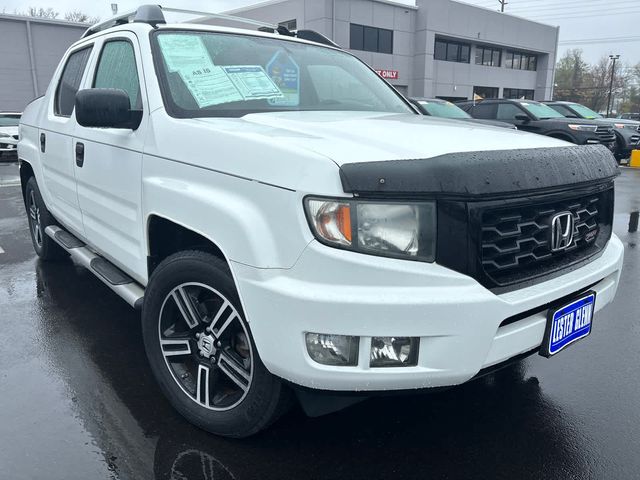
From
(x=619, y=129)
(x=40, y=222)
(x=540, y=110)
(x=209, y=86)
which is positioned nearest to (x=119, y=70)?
(x=209, y=86)

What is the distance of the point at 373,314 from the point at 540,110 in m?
13.1

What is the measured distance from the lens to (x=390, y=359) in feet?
6.43

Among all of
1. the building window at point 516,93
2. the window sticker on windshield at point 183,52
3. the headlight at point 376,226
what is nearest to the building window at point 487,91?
the building window at point 516,93

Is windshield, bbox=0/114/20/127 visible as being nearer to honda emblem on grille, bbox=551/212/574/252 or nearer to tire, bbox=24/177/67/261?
tire, bbox=24/177/67/261

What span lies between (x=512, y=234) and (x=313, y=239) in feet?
2.54

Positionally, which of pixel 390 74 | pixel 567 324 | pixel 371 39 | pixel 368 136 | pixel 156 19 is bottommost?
pixel 567 324

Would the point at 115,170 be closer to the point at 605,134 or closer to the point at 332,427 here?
the point at 332,427

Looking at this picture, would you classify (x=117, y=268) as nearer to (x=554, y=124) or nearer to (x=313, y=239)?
(x=313, y=239)

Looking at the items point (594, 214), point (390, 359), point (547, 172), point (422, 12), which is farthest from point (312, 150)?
point (422, 12)

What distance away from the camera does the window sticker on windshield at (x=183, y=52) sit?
2.94m

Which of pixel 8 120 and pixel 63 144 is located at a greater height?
pixel 63 144

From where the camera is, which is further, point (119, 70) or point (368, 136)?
point (119, 70)

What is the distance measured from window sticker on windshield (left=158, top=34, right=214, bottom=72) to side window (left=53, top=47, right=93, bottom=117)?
1.18 meters

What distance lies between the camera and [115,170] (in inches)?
120
